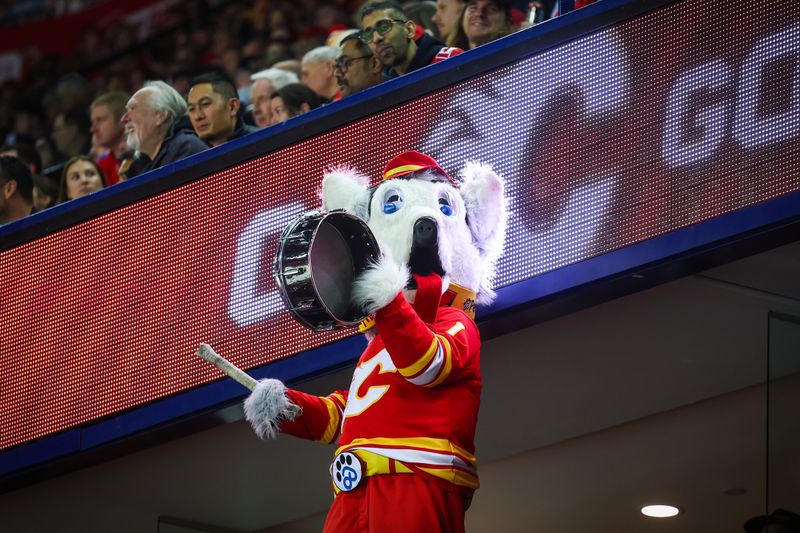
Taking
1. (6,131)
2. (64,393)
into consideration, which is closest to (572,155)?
(64,393)

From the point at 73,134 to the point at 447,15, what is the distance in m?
3.01

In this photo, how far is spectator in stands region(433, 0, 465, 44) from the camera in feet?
20.6

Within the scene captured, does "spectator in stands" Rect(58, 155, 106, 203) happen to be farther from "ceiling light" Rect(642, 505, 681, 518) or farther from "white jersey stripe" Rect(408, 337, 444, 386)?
"white jersey stripe" Rect(408, 337, 444, 386)

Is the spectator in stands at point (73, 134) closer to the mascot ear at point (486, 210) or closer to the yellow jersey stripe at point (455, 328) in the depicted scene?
the mascot ear at point (486, 210)

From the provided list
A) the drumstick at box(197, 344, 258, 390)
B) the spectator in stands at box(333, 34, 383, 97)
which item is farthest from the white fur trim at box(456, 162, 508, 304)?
the spectator in stands at box(333, 34, 383, 97)

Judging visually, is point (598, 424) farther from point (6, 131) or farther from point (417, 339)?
point (6, 131)

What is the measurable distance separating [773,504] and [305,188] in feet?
6.04

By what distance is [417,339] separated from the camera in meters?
3.48

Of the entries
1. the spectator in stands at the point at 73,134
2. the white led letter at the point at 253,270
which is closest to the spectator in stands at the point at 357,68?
the white led letter at the point at 253,270

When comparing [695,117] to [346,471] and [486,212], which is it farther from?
[346,471]

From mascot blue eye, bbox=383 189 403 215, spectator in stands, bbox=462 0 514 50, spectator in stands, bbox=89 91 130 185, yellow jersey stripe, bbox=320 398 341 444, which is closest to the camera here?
mascot blue eye, bbox=383 189 403 215

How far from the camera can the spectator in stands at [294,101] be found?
6227 mm

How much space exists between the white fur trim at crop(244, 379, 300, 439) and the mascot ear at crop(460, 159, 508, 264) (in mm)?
731

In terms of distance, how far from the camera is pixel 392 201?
391cm
